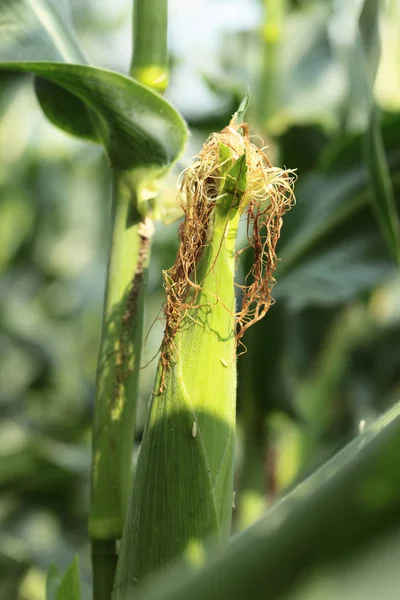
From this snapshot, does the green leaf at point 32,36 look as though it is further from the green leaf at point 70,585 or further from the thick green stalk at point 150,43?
the green leaf at point 70,585

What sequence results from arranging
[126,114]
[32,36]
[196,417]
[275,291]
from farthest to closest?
[275,291] → [32,36] → [126,114] → [196,417]

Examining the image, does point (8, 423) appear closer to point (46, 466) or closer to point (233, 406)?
point (46, 466)

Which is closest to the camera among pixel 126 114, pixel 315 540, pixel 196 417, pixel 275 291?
pixel 315 540

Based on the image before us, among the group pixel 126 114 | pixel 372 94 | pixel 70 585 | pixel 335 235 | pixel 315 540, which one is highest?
pixel 335 235

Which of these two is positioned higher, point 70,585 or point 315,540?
point 70,585

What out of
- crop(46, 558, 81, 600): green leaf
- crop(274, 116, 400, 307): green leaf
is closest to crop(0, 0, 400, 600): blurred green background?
crop(274, 116, 400, 307): green leaf

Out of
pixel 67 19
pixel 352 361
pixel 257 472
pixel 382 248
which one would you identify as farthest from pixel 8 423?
pixel 67 19

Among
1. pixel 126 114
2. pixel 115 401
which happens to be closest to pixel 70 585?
pixel 115 401

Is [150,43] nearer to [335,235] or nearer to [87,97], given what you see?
[87,97]
